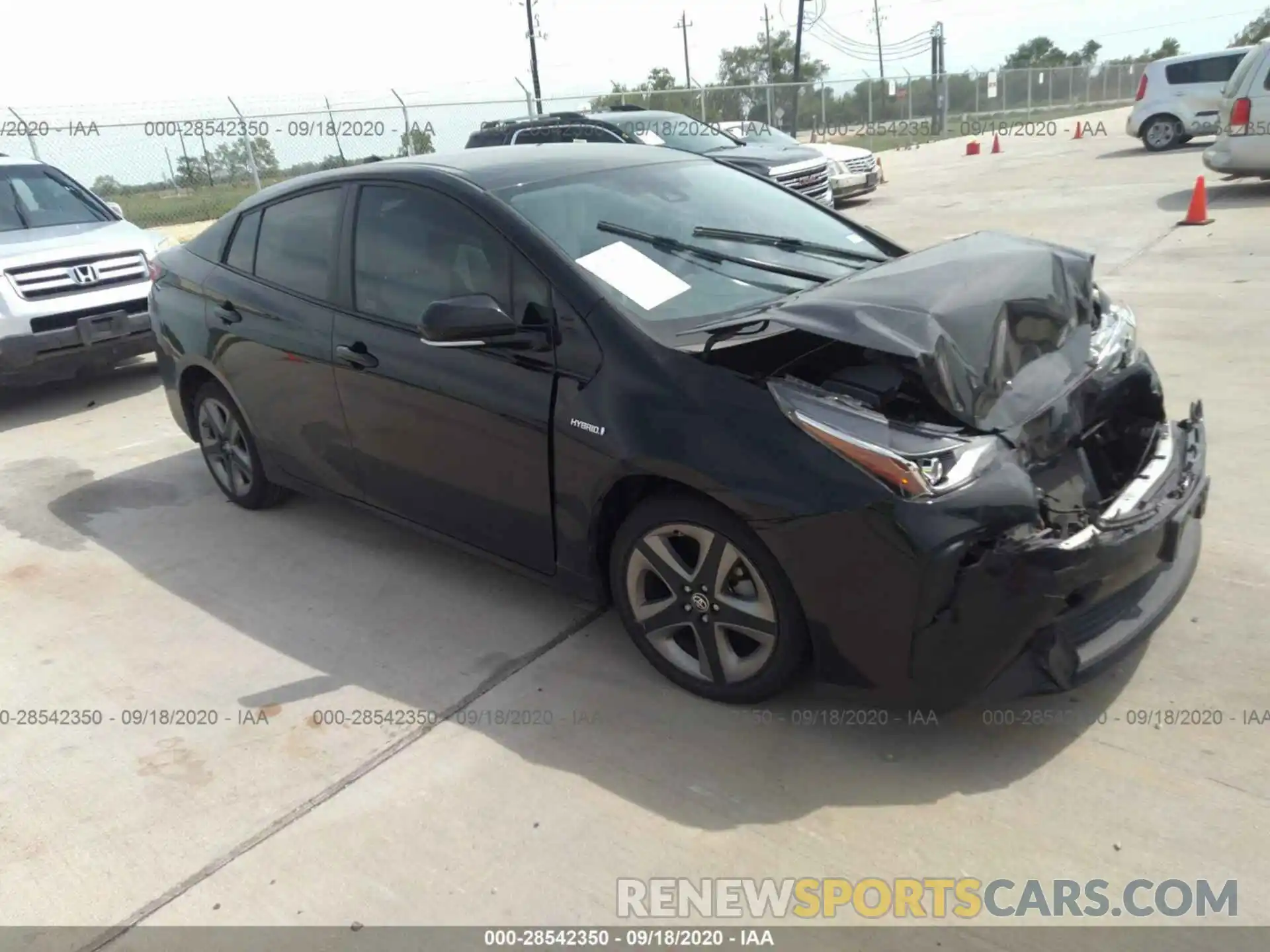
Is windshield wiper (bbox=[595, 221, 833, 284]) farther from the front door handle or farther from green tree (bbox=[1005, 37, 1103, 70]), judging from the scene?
green tree (bbox=[1005, 37, 1103, 70])

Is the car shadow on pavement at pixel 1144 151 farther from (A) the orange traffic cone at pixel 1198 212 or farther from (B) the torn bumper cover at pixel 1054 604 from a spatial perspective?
(B) the torn bumper cover at pixel 1054 604

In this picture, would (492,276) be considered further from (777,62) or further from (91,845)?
(777,62)

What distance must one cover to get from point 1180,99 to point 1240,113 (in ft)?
26.8

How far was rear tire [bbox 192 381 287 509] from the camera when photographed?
5.02 metres

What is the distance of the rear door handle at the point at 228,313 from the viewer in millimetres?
4723

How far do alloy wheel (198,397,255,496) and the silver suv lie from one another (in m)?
2.55

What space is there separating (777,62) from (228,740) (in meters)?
68.5

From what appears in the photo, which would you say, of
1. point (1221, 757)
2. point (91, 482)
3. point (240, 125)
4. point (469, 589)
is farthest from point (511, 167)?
point (240, 125)

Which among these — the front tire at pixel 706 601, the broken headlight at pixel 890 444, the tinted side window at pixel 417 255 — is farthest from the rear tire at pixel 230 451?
the broken headlight at pixel 890 444

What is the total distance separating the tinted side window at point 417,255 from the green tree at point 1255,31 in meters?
75.6

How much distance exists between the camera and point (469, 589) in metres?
4.21

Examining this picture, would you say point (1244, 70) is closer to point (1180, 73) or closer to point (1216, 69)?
point (1216, 69)

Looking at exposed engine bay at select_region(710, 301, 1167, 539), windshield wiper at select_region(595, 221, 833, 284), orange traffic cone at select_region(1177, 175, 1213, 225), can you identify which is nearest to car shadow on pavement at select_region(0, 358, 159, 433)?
→ windshield wiper at select_region(595, 221, 833, 284)

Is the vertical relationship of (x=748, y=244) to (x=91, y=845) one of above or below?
above
